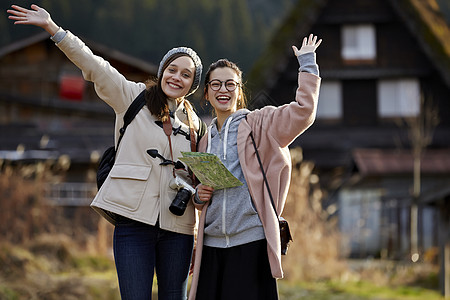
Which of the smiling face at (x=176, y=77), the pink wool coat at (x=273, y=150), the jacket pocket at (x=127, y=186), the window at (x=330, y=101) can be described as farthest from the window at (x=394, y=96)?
the jacket pocket at (x=127, y=186)

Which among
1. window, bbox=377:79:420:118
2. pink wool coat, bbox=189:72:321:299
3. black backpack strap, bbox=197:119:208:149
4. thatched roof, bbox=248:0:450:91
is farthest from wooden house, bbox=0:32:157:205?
pink wool coat, bbox=189:72:321:299

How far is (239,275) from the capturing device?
351 centimetres

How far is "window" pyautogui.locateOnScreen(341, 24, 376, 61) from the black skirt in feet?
49.7

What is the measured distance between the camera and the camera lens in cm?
362

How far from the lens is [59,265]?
948 centimetres

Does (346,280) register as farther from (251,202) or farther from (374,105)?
(374,105)

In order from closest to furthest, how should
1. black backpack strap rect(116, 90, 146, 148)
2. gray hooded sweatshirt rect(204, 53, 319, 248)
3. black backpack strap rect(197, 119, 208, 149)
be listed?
gray hooded sweatshirt rect(204, 53, 319, 248) < black backpack strap rect(116, 90, 146, 148) < black backpack strap rect(197, 119, 208, 149)

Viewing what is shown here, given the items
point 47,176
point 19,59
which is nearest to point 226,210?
point 47,176

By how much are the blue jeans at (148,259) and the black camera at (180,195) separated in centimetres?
16

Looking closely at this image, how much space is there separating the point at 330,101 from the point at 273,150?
1484 centimetres

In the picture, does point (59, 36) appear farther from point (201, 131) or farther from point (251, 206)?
point (251, 206)

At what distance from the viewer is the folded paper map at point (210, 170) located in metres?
3.37

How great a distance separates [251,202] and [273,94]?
13915 millimetres

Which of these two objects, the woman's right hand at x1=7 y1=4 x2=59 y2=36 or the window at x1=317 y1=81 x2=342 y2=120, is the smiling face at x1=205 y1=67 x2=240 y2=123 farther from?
the window at x1=317 y1=81 x2=342 y2=120
